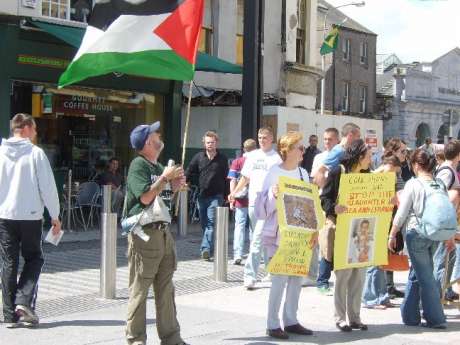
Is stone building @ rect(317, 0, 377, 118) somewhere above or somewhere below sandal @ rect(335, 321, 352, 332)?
above

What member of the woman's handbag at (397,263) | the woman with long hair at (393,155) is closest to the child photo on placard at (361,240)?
the woman's handbag at (397,263)

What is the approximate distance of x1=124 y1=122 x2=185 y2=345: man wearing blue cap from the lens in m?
6.32

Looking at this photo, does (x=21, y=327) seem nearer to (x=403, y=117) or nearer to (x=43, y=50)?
(x=43, y=50)

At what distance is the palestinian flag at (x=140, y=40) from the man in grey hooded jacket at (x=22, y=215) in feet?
3.05

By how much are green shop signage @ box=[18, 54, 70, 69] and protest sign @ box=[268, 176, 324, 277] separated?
9.37 meters

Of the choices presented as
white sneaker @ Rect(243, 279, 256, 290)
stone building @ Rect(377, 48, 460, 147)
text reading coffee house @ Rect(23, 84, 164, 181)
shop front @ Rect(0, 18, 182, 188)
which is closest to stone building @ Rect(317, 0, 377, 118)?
stone building @ Rect(377, 48, 460, 147)

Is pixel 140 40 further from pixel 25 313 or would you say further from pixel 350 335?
pixel 350 335

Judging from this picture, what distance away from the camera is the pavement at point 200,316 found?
285 inches

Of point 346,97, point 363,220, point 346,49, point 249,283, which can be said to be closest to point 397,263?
point 363,220

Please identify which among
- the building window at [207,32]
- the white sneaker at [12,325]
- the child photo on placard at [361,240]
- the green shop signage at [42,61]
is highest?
the building window at [207,32]

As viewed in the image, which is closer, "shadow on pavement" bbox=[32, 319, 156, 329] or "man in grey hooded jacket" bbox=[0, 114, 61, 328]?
"man in grey hooded jacket" bbox=[0, 114, 61, 328]

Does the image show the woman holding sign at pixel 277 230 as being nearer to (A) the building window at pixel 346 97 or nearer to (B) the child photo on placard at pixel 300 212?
(B) the child photo on placard at pixel 300 212

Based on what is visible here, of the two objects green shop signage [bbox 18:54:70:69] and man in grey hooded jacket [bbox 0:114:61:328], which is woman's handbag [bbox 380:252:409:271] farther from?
green shop signage [bbox 18:54:70:69]

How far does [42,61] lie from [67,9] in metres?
1.25
